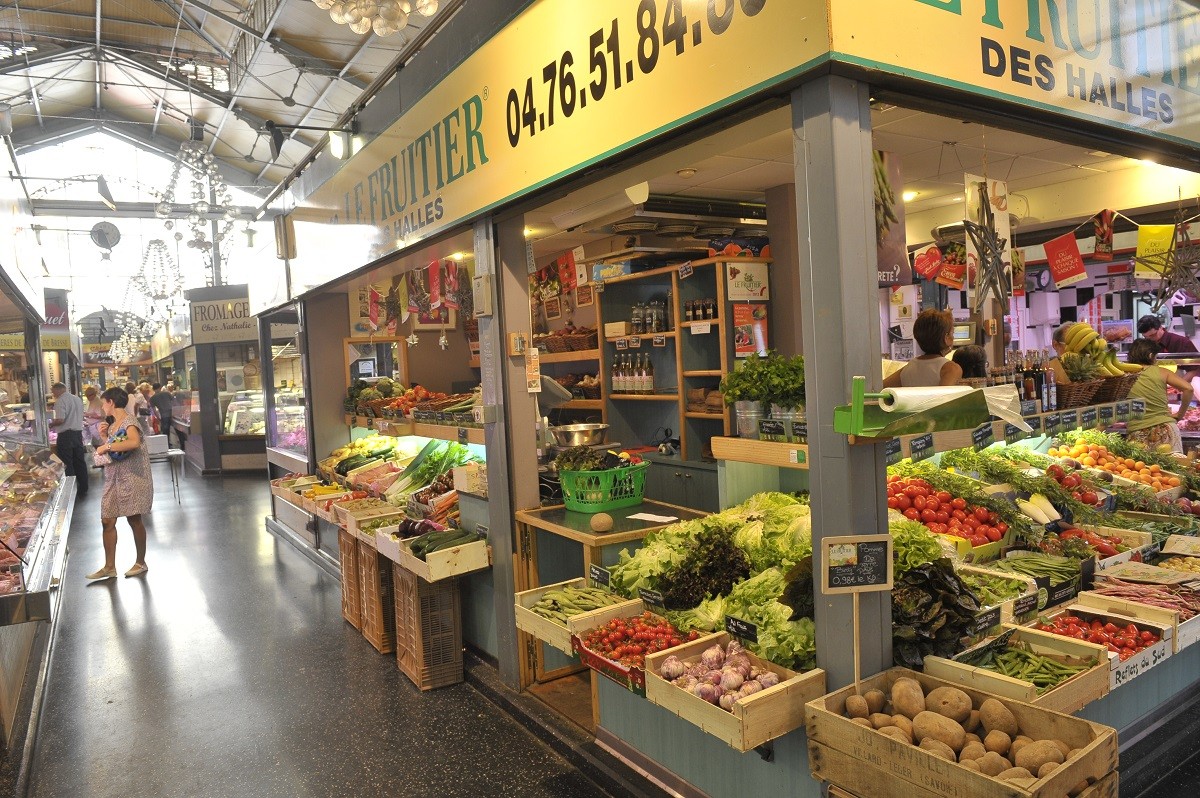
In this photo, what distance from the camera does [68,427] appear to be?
44.8 ft

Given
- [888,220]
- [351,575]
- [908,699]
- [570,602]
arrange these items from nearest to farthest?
[908,699], [888,220], [570,602], [351,575]

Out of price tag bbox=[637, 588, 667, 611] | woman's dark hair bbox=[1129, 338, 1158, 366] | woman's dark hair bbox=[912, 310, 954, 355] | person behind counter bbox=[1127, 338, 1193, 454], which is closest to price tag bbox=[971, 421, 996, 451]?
woman's dark hair bbox=[912, 310, 954, 355]

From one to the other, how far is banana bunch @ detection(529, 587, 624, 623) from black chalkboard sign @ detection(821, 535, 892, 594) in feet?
4.51

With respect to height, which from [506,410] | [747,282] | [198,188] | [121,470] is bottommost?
[121,470]

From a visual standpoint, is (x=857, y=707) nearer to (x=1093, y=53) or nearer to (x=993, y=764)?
(x=993, y=764)

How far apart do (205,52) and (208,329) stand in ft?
17.7

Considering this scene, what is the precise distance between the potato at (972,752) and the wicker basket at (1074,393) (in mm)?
3691

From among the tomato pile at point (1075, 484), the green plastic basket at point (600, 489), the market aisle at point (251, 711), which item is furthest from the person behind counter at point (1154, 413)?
the market aisle at point (251, 711)

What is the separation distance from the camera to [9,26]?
1359cm

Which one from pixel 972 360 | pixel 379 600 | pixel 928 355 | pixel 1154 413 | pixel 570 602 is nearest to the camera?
pixel 570 602

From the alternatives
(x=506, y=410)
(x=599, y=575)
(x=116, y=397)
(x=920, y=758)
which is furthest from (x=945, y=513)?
(x=116, y=397)

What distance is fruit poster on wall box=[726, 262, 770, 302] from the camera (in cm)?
656

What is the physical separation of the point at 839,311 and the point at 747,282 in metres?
4.36

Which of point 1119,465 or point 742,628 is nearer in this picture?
point 742,628
